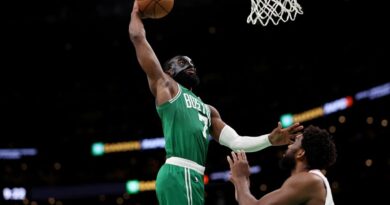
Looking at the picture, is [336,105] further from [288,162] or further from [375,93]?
[288,162]

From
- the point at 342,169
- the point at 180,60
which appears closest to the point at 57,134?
the point at 342,169

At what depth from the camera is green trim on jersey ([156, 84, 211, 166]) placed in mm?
4668

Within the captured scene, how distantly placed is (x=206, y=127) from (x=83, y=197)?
62.7 ft

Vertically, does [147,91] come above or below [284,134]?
above

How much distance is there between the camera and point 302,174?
15.1 feet

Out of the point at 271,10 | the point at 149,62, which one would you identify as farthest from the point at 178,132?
the point at 271,10

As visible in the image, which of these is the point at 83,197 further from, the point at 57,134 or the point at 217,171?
the point at 217,171

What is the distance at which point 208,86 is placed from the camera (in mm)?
23234

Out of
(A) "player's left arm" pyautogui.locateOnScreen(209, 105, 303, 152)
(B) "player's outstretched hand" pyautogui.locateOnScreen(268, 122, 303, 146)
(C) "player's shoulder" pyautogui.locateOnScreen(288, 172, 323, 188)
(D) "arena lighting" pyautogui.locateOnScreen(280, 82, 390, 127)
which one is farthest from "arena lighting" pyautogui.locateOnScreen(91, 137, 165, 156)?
(C) "player's shoulder" pyautogui.locateOnScreen(288, 172, 323, 188)

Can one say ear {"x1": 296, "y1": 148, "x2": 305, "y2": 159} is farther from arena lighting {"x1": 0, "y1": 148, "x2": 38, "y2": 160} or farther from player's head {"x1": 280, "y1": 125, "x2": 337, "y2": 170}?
arena lighting {"x1": 0, "y1": 148, "x2": 38, "y2": 160}

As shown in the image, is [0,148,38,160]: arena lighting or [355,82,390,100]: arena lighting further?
[0,148,38,160]: arena lighting

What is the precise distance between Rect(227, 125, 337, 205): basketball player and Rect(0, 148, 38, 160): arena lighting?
1978 centimetres

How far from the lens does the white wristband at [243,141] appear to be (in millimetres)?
5094

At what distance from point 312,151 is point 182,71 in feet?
4.13
